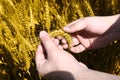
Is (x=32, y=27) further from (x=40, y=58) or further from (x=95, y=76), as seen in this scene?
(x=95, y=76)

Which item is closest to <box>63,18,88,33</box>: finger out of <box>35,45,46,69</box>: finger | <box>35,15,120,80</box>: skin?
<box>35,15,120,80</box>: skin

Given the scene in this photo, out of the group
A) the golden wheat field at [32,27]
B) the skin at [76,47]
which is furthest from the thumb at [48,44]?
the golden wheat field at [32,27]

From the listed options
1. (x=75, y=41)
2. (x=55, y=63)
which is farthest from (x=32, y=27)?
(x=55, y=63)

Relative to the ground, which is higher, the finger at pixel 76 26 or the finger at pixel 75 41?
the finger at pixel 76 26

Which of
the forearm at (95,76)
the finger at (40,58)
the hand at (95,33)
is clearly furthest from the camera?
the hand at (95,33)

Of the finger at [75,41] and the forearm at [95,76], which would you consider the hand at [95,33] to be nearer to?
the finger at [75,41]

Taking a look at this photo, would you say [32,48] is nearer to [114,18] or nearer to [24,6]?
[24,6]
